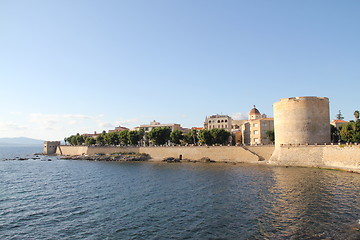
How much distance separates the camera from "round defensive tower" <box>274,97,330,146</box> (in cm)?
5119

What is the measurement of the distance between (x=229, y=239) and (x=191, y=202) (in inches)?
365

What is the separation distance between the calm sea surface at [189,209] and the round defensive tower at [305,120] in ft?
49.1

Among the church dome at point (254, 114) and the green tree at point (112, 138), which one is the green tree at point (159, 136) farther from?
the church dome at point (254, 114)

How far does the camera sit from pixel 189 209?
23391 millimetres

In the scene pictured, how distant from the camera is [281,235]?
17062 millimetres

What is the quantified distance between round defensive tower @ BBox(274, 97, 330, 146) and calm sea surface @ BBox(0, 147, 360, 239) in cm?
1496

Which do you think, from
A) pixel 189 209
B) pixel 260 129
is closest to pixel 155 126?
pixel 260 129

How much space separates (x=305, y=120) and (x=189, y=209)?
36.8 m

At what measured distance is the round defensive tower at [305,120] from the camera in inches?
2015

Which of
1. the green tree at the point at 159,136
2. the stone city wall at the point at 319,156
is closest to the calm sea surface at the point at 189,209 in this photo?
the stone city wall at the point at 319,156

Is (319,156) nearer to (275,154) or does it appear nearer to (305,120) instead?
(305,120)

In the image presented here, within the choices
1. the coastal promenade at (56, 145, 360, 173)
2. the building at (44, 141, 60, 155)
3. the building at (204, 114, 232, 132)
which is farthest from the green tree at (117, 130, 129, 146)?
the building at (44, 141, 60, 155)

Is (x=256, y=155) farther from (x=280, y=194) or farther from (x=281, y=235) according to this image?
(x=281, y=235)

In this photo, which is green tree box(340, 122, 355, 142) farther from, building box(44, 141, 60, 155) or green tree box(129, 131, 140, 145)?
building box(44, 141, 60, 155)
